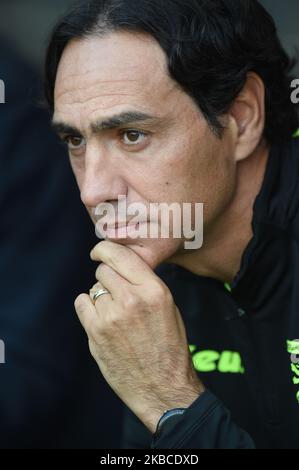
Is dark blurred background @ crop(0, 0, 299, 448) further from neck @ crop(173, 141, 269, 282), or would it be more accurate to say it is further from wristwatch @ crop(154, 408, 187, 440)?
wristwatch @ crop(154, 408, 187, 440)

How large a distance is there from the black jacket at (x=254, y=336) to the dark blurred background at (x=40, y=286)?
0.35 m

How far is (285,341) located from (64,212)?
3.19 feet

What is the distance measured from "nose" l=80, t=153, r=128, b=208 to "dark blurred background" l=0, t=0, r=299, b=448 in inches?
24.8

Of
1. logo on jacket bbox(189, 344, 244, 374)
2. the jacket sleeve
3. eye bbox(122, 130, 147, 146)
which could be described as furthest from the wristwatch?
eye bbox(122, 130, 147, 146)

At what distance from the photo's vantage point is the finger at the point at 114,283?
2.25 metres

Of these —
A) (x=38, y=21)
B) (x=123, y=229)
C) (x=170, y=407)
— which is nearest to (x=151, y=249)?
(x=123, y=229)

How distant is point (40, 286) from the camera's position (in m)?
2.86

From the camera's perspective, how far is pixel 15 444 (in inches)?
113

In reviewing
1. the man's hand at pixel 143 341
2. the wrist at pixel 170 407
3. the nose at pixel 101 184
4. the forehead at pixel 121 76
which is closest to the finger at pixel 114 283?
the man's hand at pixel 143 341

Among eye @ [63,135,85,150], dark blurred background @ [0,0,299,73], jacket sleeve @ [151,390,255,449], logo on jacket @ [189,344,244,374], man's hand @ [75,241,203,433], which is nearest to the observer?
jacket sleeve @ [151,390,255,449]

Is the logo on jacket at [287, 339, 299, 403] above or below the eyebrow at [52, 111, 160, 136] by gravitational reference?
below

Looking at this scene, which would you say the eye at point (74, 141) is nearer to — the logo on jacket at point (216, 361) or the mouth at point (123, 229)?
the mouth at point (123, 229)

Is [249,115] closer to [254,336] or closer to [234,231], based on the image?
[234,231]

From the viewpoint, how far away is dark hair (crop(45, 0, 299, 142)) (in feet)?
7.65
